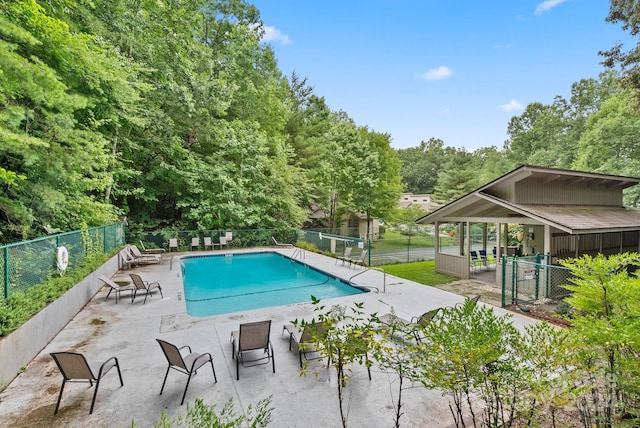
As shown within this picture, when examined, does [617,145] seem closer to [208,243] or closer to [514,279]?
[514,279]

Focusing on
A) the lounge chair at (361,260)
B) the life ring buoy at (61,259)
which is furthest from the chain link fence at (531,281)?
the life ring buoy at (61,259)

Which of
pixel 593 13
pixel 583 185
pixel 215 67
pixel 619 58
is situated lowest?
pixel 583 185

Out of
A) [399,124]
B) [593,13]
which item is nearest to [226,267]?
[593,13]

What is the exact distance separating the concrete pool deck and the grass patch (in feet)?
13.2

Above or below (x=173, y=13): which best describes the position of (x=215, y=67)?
below

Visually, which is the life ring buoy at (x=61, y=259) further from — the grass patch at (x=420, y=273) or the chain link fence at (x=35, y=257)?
the grass patch at (x=420, y=273)

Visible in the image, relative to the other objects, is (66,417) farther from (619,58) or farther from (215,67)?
(619,58)

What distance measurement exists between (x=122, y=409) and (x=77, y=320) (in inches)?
162

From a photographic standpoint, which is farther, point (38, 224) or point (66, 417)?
point (38, 224)

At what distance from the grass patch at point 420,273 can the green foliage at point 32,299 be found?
31.6ft

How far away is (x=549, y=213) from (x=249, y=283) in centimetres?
1039

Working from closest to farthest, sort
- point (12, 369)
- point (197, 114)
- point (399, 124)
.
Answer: point (12, 369)
point (197, 114)
point (399, 124)

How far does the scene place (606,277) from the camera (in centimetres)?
355

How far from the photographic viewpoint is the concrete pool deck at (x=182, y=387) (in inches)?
130
